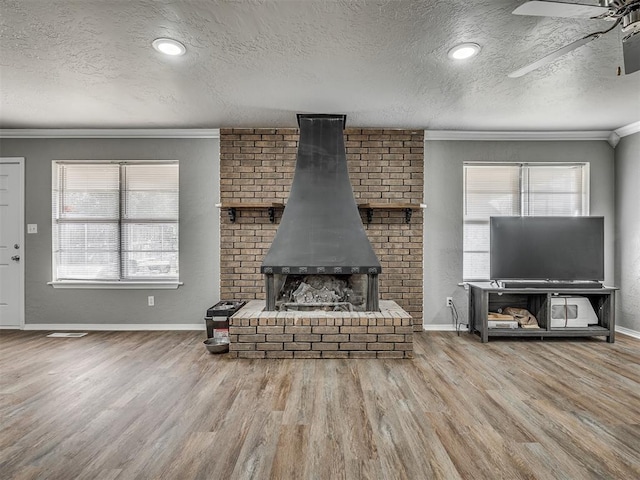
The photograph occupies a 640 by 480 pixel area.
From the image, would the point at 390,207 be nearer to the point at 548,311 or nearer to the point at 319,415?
the point at 548,311

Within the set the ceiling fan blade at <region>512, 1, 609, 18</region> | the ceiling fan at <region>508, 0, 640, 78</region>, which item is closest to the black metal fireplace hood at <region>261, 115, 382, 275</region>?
the ceiling fan at <region>508, 0, 640, 78</region>

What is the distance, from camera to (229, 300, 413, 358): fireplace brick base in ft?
10.6

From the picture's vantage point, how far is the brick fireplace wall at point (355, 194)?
165 inches

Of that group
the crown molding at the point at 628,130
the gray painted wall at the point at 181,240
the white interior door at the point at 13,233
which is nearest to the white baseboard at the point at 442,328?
the gray painted wall at the point at 181,240

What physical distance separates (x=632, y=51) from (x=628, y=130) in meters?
2.89

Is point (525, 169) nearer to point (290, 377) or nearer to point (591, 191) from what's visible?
point (591, 191)

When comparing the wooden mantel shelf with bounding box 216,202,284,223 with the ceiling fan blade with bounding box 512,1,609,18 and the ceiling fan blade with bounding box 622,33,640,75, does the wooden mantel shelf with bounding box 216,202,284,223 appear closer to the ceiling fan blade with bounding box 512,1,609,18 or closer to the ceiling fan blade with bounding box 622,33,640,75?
the ceiling fan blade with bounding box 512,1,609,18

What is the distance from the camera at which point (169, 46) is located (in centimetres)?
231

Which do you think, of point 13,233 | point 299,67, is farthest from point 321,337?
point 13,233

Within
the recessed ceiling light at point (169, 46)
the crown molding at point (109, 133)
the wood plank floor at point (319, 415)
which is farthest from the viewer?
the crown molding at point (109, 133)

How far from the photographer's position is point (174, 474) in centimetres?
163

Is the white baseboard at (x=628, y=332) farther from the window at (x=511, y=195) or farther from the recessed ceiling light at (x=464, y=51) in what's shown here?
the recessed ceiling light at (x=464, y=51)

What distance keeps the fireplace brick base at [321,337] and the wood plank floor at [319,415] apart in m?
0.13

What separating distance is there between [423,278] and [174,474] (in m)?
3.27
